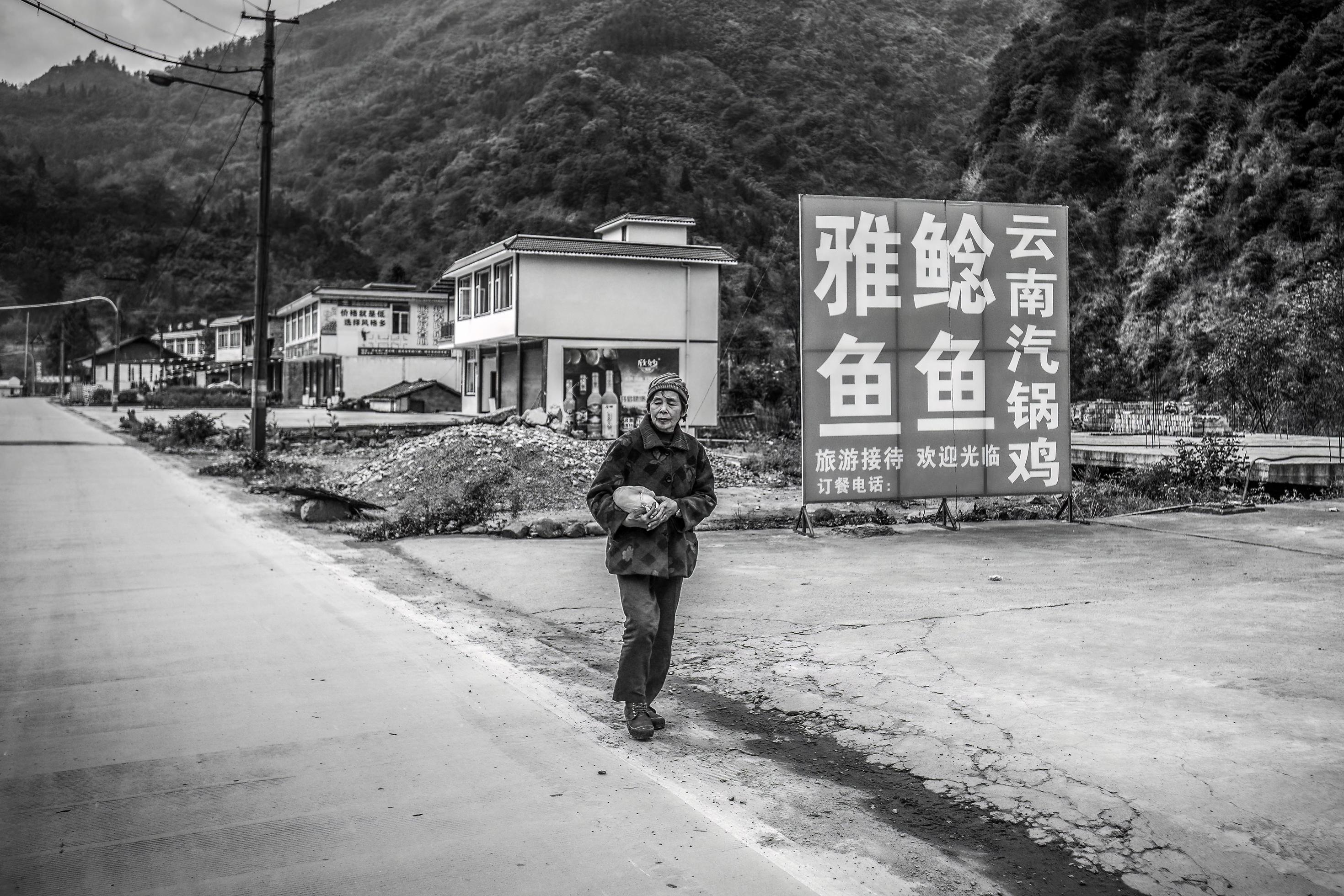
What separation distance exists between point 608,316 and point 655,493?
35.9 m

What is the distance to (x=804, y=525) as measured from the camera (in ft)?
43.9

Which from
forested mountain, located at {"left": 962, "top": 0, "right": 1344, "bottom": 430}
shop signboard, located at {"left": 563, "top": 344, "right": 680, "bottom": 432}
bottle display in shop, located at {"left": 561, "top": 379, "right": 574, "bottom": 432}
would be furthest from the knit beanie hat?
shop signboard, located at {"left": 563, "top": 344, "right": 680, "bottom": 432}

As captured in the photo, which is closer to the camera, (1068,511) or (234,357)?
(1068,511)

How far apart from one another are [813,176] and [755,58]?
33947 mm

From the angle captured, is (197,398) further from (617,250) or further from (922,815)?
(922,815)

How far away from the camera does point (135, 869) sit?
3.88 metres

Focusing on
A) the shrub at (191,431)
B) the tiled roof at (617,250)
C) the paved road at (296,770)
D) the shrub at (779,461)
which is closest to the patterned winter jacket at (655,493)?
the paved road at (296,770)

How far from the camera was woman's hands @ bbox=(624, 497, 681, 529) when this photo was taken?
5.29m

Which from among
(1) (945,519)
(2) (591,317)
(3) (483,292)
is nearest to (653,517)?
(1) (945,519)

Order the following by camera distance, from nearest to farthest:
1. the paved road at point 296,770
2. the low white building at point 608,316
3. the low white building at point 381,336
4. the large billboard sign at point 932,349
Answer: the paved road at point 296,770 < the large billboard sign at point 932,349 < the low white building at point 608,316 < the low white building at point 381,336

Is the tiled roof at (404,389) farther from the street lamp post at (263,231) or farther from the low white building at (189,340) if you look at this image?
the low white building at (189,340)

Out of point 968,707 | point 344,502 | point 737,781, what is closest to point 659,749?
point 737,781

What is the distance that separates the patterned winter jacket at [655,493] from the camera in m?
5.46

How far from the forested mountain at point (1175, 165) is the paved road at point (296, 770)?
32.7 meters
